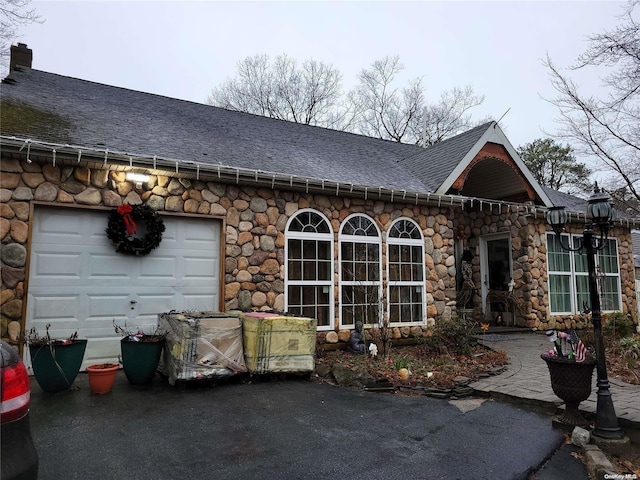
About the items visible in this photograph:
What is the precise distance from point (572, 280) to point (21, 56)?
13.5 metres

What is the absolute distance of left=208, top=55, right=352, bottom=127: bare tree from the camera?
2184 centimetres

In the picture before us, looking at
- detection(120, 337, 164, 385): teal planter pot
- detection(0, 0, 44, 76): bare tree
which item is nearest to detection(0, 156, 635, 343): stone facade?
detection(120, 337, 164, 385): teal planter pot

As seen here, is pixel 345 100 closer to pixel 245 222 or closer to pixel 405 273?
pixel 405 273

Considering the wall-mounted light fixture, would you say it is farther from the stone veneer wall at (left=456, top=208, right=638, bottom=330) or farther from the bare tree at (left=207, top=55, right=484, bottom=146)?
the bare tree at (left=207, top=55, right=484, bottom=146)

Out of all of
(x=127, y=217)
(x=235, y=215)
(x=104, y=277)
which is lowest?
(x=104, y=277)

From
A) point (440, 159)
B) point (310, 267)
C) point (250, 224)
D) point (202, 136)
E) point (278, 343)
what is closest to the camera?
point (278, 343)

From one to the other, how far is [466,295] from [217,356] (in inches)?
Result: 296

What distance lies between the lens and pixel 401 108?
23.5 metres

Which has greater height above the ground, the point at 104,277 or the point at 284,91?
the point at 284,91

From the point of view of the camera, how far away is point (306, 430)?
11.8 ft

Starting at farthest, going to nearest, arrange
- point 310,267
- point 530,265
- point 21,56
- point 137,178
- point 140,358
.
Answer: point 530,265 < point 21,56 < point 310,267 < point 137,178 < point 140,358

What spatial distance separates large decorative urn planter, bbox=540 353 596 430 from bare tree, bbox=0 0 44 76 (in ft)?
36.1

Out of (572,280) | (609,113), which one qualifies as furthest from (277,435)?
(609,113)

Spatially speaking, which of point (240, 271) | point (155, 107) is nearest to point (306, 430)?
point (240, 271)
